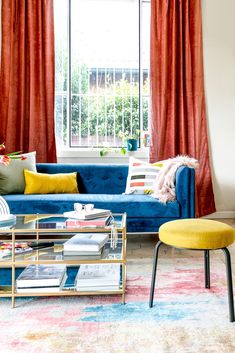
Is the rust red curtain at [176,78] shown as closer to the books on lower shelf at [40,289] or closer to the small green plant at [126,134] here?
the small green plant at [126,134]

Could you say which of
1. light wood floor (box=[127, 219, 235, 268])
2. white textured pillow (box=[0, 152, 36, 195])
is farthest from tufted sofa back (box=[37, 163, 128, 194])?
light wood floor (box=[127, 219, 235, 268])

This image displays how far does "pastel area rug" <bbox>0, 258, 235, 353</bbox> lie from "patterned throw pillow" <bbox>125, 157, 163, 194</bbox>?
48.2 inches

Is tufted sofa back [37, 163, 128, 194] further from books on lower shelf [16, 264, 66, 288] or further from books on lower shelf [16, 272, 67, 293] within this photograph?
books on lower shelf [16, 272, 67, 293]

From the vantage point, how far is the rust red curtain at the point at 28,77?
4199mm

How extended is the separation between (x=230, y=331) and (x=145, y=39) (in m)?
3.71

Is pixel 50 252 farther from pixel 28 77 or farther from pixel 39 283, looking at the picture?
pixel 28 77

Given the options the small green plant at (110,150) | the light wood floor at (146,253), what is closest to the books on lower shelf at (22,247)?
the light wood floor at (146,253)

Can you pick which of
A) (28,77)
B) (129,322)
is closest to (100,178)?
(28,77)

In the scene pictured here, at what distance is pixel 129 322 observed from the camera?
185 cm

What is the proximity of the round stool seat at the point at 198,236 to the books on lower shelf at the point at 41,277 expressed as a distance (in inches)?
24.6

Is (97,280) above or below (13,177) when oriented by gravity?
below

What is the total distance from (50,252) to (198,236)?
91 centimetres

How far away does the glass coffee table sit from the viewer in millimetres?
2020

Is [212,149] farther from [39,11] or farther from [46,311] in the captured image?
[46,311]
